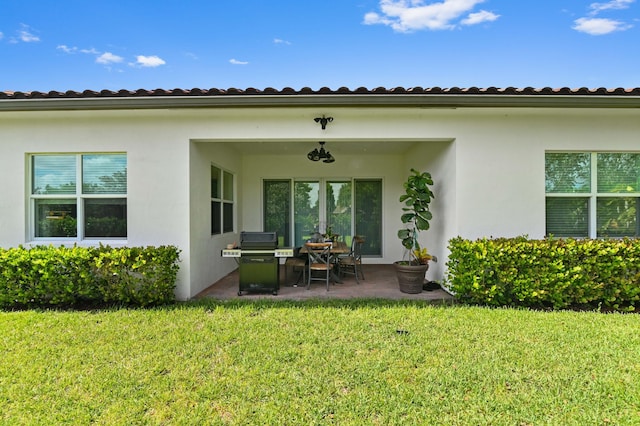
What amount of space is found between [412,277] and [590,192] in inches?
133

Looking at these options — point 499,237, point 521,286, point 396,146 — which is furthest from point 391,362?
point 396,146

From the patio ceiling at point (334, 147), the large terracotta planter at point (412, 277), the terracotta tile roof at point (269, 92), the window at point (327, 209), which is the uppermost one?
the terracotta tile roof at point (269, 92)

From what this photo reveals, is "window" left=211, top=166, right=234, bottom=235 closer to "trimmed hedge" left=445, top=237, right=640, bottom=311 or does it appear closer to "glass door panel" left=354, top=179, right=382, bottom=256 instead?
"glass door panel" left=354, top=179, right=382, bottom=256

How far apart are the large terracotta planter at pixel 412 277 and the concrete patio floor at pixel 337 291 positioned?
122 millimetres

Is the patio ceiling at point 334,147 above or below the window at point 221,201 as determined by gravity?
above

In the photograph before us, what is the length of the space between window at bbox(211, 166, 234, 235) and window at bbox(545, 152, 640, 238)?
638cm

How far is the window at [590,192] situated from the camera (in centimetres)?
530

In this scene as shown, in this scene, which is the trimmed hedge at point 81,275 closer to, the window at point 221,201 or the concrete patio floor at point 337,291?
the concrete patio floor at point 337,291

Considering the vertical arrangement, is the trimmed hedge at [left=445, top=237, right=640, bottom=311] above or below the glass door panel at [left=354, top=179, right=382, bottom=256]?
below

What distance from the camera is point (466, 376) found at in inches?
109

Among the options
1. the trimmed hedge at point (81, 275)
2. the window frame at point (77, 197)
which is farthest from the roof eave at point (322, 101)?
the trimmed hedge at point (81, 275)

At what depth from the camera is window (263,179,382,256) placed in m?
8.90

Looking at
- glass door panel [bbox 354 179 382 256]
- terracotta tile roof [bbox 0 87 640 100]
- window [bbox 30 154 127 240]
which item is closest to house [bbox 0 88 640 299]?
window [bbox 30 154 127 240]

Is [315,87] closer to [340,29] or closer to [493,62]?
[340,29]
